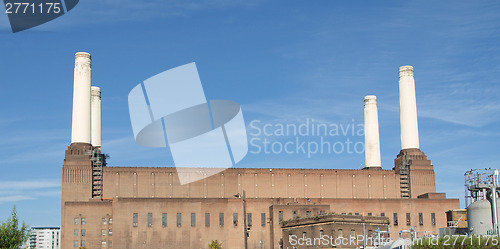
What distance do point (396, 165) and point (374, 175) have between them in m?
4.61

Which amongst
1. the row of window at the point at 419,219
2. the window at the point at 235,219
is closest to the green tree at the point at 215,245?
the window at the point at 235,219

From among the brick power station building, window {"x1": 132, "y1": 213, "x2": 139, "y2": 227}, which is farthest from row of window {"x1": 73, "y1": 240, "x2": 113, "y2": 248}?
window {"x1": 132, "y1": 213, "x2": 139, "y2": 227}

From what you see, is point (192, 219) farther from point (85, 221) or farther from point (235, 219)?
point (85, 221)

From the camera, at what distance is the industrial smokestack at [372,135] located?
12962 centimetres

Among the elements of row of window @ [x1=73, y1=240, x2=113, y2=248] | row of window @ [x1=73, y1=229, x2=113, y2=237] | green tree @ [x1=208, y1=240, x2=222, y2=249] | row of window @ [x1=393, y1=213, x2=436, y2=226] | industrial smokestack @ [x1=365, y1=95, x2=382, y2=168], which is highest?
industrial smokestack @ [x1=365, y1=95, x2=382, y2=168]

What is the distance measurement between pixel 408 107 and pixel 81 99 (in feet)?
183

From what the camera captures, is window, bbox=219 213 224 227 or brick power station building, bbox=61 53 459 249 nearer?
brick power station building, bbox=61 53 459 249

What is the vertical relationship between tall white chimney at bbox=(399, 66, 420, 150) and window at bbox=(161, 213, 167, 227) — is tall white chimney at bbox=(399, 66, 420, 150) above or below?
above

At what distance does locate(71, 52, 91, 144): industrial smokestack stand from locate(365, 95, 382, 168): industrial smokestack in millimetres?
50916

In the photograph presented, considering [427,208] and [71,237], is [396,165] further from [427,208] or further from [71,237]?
[71,237]

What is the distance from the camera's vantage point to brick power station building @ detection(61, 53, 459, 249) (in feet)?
340

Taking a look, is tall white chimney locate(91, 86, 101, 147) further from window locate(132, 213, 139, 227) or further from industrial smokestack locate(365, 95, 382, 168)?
industrial smokestack locate(365, 95, 382, 168)

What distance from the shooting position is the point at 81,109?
366ft

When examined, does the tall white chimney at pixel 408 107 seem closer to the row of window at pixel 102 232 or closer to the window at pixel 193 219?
the window at pixel 193 219
